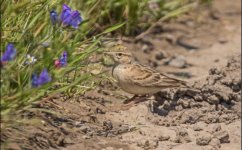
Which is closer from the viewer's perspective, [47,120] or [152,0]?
[47,120]

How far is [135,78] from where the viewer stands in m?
7.78

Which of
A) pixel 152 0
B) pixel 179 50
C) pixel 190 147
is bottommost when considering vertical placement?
pixel 190 147

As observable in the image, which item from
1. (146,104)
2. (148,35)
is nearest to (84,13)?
(146,104)

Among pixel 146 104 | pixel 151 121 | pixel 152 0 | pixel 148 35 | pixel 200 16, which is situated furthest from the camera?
pixel 200 16

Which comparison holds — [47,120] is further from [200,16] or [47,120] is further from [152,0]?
[200,16]

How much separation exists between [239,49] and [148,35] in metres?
1.33

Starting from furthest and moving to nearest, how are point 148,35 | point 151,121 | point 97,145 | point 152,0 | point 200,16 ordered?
point 200,16 → point 148,35 → point 152,0 → point 151,121 → point 97,145

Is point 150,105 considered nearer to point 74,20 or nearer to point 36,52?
point 74,20

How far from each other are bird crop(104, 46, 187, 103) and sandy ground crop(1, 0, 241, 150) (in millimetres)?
184

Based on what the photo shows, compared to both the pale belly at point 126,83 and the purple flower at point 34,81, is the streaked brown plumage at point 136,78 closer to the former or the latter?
the pale belly at point 126,83

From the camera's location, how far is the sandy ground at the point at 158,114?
6297 millimetres

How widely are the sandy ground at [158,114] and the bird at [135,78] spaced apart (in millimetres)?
184

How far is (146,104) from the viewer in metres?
7.73

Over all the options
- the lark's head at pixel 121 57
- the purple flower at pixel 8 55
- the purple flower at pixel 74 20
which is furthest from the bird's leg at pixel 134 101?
the purple flower at pixel 8 55
